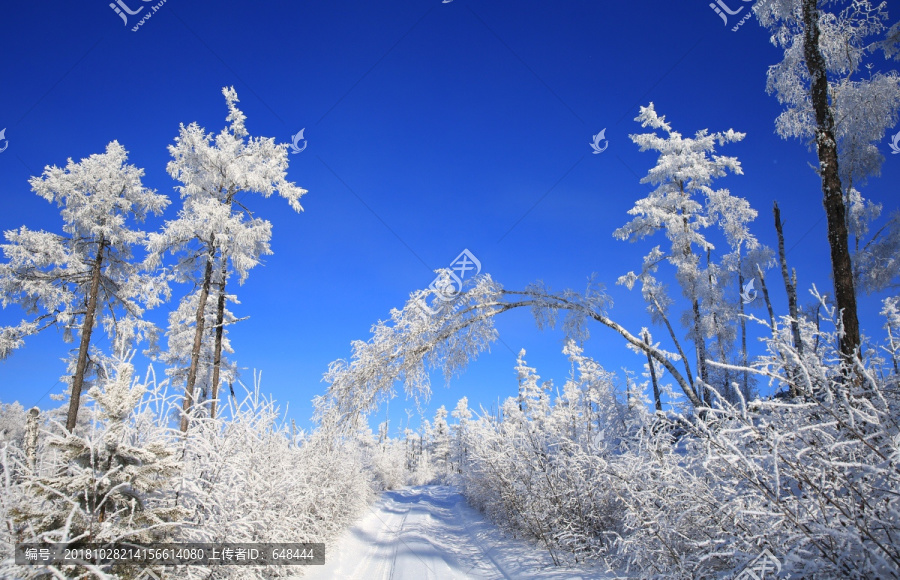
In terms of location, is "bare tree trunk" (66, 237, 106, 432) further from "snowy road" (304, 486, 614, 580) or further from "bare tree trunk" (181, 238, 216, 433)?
"snowy road" (304, 486, 614, 580)

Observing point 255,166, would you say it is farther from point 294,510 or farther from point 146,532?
point 146,532

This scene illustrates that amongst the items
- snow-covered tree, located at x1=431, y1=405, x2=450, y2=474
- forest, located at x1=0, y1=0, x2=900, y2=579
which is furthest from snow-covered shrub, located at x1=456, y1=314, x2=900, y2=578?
snow-covered tree, located at x1=431, y1=405, x2=450, y2=474

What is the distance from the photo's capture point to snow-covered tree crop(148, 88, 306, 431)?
45.1ft

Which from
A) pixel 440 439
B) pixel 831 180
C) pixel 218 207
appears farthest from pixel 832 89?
pixel 440 439

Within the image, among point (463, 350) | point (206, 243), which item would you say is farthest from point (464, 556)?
point (206, 243)

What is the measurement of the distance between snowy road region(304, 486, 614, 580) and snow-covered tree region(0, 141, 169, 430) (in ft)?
33.8

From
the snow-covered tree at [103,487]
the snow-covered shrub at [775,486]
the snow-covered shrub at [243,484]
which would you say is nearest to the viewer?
the snow-covered shrub at [775,486]

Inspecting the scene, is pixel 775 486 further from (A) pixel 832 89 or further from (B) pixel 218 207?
(B) pixel 218 207

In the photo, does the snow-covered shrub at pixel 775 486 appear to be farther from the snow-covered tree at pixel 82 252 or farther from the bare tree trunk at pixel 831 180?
the snow-covered tree at pixel 82 252

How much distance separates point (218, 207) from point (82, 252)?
210 inches

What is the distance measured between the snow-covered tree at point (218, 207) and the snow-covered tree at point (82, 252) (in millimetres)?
1652

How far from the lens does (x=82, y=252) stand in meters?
14.4

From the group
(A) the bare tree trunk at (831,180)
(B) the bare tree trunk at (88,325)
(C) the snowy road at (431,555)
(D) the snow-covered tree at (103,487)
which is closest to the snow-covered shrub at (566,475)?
(C) the snowy road at (431,555)

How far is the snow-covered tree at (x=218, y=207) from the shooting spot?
45.1ft
